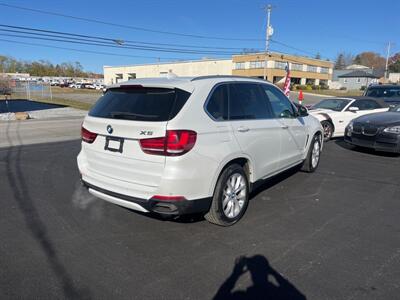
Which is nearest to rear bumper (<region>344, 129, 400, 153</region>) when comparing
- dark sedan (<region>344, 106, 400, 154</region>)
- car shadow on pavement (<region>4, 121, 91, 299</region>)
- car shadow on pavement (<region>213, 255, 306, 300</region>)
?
dark sedan (<region>344, 106, 400, 154</region>)

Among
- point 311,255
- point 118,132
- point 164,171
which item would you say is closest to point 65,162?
point 118,132

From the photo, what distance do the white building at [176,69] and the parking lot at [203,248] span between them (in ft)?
184

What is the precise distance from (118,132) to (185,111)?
2.64 ft

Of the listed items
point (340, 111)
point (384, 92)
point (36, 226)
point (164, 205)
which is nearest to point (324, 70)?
point (384, 92)

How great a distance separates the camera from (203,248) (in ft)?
11.2

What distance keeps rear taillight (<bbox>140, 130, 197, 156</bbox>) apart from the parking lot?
1.08m

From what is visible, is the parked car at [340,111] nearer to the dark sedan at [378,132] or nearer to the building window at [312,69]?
the dark sedan at [378,132]

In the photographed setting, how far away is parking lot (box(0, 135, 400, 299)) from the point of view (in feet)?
9.02

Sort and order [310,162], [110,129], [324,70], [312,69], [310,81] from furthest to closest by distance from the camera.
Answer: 1. [324,70]
2. [310,81]
3. [312,69]
4. [310,162]
5. [110,129]

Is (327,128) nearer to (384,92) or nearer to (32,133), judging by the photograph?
(384,92)

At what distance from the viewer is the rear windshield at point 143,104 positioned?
331 centimetres

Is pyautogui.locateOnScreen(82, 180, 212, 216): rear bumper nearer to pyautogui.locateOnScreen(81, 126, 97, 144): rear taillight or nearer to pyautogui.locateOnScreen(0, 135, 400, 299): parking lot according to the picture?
pyautogui.locateOnScreen(0, 135, 400, 299): parking lot

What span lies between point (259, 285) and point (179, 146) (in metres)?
1.51

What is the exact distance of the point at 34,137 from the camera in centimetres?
1042
